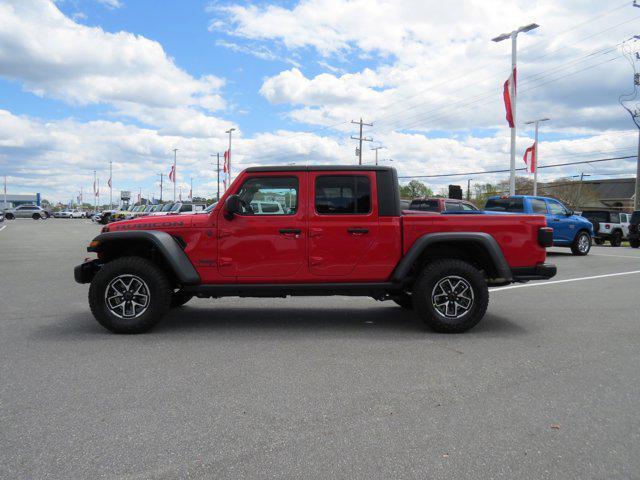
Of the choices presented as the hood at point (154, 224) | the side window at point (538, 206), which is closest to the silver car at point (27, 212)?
the side window at point (538, 206)

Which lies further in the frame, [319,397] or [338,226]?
[338,226]

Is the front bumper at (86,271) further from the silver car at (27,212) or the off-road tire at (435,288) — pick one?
the silver car at (27,212)

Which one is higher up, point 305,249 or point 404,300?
point 305,249

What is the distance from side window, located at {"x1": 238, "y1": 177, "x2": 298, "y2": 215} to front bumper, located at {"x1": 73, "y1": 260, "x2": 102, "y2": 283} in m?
1.85

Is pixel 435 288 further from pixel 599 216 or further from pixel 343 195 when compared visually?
pixel 599 216

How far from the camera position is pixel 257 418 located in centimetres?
349

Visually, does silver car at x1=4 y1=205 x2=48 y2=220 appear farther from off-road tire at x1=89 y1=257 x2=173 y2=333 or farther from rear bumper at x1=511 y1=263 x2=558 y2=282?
rear bumper at x1=511 y1=263 x2=558 y2=282

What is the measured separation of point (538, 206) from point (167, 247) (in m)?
13.6

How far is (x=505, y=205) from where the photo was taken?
53.8 feet

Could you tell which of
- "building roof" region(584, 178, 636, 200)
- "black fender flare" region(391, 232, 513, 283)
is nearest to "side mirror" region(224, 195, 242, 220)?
"black fender flare" region(391, 232, 513, 283)

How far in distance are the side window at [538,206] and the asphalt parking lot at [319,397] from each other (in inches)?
379

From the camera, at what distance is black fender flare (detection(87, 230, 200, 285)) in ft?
18.6

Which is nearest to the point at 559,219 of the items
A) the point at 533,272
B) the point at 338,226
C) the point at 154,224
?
the point at 533,272

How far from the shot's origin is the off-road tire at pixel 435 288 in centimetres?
583
